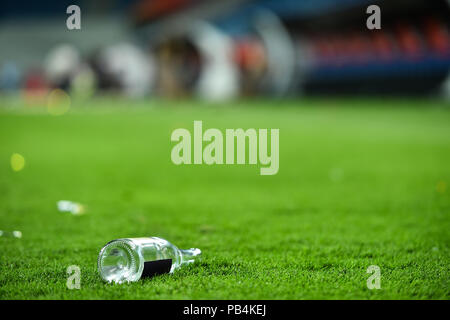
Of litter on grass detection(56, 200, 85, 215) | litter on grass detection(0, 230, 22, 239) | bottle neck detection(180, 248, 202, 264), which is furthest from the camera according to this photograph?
litter on grass detection(56, 200, 85, 215)

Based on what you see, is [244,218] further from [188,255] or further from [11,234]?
[11,234]

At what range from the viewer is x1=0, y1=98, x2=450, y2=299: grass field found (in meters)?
2.11

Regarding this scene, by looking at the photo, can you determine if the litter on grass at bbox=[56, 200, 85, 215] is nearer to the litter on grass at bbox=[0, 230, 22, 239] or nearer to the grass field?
the grass field

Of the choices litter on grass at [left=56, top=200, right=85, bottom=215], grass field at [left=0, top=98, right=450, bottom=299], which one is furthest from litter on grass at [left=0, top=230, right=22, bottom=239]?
litter on grass at [left=56, top=200, right=85, bottom=215]

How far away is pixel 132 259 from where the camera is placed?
2.10 metres

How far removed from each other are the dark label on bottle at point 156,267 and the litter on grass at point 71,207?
1.54 m

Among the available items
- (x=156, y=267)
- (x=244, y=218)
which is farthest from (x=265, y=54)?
(x=156, y=267)

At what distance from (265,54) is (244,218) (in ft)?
52.8

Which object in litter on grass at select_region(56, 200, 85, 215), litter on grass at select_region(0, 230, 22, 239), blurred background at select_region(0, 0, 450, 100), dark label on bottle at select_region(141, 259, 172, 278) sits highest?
blurred background at select_region(0, 0, 450, 100)

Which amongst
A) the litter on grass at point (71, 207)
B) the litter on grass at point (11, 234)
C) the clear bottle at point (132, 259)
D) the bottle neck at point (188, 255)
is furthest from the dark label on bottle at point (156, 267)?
the litter on grass at point (71, 207)

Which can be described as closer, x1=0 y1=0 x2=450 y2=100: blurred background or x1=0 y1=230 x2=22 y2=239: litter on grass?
x1=0 y1=230 x2=22 y2=239: litter on grass

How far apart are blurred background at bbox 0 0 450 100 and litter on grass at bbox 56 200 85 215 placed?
38.3 ft

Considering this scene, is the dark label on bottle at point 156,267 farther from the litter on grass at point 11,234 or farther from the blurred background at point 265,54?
the blurred background at point 265,54
